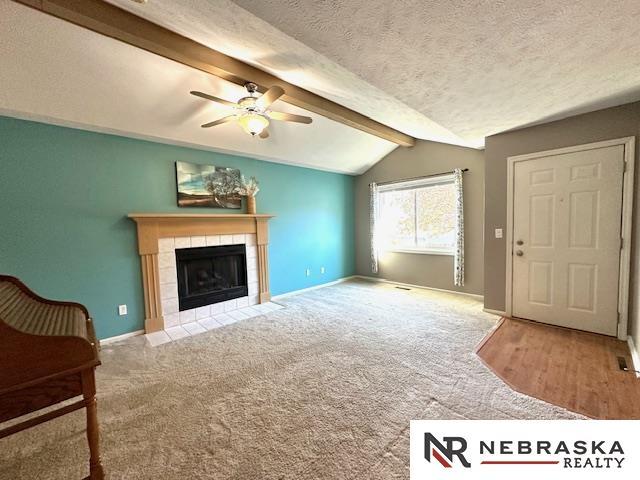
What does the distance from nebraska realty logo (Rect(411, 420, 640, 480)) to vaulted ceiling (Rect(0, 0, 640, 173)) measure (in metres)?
2.25

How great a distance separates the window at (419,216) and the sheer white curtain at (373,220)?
9cm

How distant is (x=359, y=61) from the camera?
6.27ft

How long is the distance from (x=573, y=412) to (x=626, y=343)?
1.73 meters

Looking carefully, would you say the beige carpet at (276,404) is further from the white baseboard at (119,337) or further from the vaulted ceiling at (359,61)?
the vaulted ceiling at (359,61)

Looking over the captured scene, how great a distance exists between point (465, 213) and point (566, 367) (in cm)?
268

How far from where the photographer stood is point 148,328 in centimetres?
331

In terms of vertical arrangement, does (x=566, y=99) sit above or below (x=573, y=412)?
above

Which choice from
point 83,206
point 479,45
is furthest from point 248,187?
point 479,45

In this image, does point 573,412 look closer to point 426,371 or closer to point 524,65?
point 426,371

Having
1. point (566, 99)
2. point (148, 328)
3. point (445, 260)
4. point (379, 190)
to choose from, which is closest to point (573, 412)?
point (566, 99)

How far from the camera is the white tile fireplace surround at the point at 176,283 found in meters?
3.46

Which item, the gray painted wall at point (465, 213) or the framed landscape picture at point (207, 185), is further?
the gray painted wall at point (465, 213)

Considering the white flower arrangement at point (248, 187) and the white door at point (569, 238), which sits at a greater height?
the white flower arrangement at point (248, 187)

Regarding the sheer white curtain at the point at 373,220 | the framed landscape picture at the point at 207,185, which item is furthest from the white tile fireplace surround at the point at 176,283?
the sheer white curtain at the point at 373,220
